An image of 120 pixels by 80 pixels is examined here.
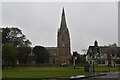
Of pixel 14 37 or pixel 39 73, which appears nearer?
pixel 39 73

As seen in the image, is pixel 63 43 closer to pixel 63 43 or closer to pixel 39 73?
pixel 63 43

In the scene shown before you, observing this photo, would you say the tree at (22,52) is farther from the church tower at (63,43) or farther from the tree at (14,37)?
the church tower at (63,43)

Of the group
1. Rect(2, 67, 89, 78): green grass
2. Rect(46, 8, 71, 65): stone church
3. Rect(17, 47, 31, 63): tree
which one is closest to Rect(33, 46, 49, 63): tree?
Rect(46, 8, 71, 65): stone church

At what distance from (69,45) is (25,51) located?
50.6 m

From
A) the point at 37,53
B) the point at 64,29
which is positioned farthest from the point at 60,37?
the point at 37,53

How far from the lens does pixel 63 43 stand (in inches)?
6132

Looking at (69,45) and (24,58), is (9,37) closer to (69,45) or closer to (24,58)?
(24,58)

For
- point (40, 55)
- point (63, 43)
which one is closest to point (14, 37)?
point (40, 55)

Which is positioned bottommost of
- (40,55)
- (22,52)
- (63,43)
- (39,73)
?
(39,73)

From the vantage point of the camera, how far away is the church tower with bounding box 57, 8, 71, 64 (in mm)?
152125

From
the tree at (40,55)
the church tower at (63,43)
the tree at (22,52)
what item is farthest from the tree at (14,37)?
the church tower at (63,43)

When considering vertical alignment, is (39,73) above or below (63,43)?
below

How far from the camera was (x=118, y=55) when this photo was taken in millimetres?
125438

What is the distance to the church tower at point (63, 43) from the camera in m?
152
